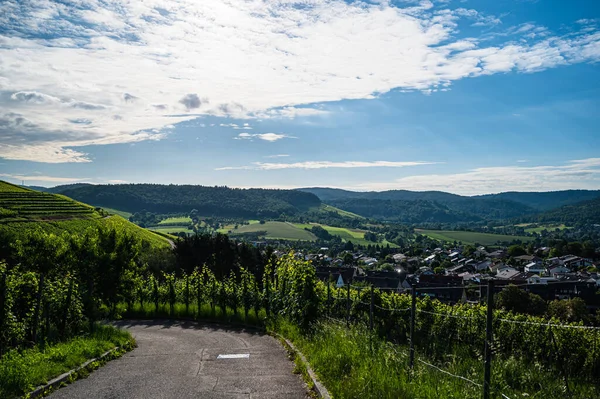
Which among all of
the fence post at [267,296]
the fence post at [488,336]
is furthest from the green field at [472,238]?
the fence post at [488,336]

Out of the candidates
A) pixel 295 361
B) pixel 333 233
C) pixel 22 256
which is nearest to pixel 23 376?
pixel 295 361

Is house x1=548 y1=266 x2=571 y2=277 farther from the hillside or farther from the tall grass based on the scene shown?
the tall grass

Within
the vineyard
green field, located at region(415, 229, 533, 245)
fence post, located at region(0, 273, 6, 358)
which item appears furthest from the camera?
green field, located at region(415, 229, 533, 245)

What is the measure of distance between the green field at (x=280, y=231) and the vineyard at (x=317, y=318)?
14667 cm

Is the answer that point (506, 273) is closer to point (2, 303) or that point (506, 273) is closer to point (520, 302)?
point (520, 302)

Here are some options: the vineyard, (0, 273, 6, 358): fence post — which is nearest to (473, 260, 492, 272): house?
the vineyard

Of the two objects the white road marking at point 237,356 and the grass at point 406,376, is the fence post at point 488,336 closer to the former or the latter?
the grass at point 406,376

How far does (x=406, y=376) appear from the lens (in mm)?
6555

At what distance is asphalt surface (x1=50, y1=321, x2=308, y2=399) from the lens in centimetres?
734

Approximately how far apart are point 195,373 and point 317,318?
3.57 metres

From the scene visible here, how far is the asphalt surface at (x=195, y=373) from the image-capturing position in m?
7.34

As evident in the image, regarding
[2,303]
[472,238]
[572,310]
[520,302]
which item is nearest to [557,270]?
[520,302]

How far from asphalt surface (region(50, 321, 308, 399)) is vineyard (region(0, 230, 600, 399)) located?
92 cm

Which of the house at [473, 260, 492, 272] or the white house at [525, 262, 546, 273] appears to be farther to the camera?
the house at [473, 260, 492, 272]
